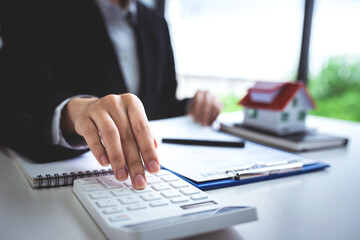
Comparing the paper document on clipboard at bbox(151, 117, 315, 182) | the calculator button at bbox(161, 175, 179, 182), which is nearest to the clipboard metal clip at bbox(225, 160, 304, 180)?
the paper document on clipboard at bbox(151, 117, 315, 182)

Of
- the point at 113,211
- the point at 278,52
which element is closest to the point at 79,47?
the point at 113,211

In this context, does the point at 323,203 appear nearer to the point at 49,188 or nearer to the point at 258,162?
the point at 258,162

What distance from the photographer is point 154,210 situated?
335mm

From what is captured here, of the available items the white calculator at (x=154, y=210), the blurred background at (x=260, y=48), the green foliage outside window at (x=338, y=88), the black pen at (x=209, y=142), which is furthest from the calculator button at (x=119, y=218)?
the green foliage outside window at (x=338, y=88)

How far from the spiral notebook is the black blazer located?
0.07ft

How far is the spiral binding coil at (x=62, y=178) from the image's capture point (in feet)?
1.46

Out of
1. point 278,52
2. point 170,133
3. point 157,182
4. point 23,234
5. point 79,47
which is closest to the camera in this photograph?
point 23,234

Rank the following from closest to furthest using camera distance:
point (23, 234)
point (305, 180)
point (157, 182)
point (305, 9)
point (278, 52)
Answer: point (23, 234)
point (157, 182)
point (305, 180)
point (305, 9)
point (278, 52)

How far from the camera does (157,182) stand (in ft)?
1.39

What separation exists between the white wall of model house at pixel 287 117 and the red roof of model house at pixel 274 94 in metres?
0.01

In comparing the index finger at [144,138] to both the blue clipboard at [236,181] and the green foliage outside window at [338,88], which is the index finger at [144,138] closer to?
the blue clipboard at [236,181]

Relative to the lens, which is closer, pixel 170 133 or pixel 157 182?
pixel 157 182

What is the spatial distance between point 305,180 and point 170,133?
0.40m

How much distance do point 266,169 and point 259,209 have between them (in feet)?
0.42
